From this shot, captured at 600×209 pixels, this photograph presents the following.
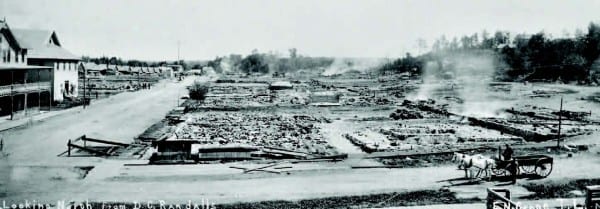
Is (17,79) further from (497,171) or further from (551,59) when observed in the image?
(551,59)

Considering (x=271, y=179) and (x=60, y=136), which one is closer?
(x=271, y=179)

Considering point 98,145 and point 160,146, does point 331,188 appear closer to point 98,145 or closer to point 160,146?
point 160,146

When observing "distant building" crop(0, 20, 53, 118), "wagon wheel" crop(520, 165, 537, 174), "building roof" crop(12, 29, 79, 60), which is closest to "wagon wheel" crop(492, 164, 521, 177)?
"wagon wheel" crop(520, 165, 537, 174)

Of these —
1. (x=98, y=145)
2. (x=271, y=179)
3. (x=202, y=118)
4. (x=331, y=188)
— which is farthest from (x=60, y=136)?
(x=331, y=188)

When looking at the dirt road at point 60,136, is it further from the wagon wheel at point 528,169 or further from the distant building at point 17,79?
the wagon wheel at point 528,169

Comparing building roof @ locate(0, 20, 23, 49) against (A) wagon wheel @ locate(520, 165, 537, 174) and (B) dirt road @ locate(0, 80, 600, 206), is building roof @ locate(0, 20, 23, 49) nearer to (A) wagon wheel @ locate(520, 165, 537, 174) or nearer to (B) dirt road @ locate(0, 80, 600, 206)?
(B) dirt road @ locate(0, 80, 600, 206)

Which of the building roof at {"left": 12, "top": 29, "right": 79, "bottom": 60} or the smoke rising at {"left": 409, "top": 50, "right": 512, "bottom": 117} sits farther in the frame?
the smoke rising at {"left": 409, "top": 50, "right": 512, "bottom": 117}

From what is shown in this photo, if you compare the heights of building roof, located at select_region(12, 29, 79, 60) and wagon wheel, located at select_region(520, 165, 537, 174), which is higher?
building roof, located at select_region(12, 29, 79, 60)
